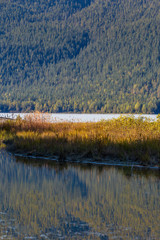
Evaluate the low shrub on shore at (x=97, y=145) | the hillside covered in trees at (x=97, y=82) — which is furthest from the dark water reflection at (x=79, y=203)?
the hillside covered in trees at (x=97, y=82)

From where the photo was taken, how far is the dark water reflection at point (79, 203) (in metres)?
6.87

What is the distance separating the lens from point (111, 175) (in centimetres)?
1173

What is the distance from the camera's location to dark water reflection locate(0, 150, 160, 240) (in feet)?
22.5

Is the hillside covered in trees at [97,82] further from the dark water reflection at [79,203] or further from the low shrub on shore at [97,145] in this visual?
the dark water reflection at [79,203]

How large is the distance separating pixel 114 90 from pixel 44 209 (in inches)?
6071

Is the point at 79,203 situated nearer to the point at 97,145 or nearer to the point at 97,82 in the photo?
the point at 97,145

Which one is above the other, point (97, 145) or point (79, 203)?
point (97, 145)

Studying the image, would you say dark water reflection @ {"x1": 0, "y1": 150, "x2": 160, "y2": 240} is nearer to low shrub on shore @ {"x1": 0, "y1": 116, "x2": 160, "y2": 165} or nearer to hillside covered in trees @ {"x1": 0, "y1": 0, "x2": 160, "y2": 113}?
low shrub on shore @ {"x1": 0, "y1": 116, "x2": 160, "y2": 165}

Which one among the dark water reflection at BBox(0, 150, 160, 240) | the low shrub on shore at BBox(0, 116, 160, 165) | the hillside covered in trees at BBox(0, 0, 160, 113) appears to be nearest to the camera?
the dark water reflection at BBox(0, 150, 160, 240)

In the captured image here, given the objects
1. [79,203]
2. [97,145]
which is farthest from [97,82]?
[79,203]

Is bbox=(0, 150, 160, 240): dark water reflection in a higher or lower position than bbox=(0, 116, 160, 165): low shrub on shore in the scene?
lower

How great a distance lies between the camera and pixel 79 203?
8.62 meters

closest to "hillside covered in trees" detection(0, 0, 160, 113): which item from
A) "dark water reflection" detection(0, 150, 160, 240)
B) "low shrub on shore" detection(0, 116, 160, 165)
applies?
"low shrub on shore" detection(0, 116, 160, 165)

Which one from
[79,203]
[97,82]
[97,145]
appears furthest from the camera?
[97,82]
